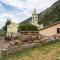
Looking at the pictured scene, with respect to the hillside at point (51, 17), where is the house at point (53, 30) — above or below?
below

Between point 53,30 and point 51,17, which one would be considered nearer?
point 53,30

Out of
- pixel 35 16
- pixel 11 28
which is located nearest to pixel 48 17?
pixel 35 16

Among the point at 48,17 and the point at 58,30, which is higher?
the point at 48,17

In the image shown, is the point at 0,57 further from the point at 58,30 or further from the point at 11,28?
the point at 11,28

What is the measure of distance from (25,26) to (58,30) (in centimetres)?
2763

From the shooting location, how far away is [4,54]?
14750 mm

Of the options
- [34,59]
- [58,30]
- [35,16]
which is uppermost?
[35,16]

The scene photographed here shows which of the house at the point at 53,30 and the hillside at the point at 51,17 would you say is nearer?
the house at the point at 53,30

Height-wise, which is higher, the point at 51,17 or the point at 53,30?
the point at 51,17

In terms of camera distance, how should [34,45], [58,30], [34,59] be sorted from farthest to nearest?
[58,30]
[34,45]
[34,59]

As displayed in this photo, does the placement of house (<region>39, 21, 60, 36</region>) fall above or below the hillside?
below

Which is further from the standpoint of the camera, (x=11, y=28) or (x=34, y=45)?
(x=11, y=28)

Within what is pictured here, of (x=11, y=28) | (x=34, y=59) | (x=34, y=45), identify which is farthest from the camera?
(x=11, y=28)

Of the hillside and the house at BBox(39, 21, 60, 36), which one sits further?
the hillside
